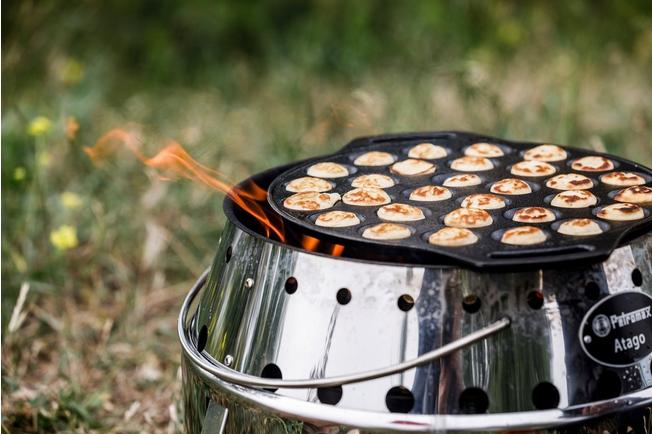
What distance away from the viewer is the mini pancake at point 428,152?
2506 millimetres

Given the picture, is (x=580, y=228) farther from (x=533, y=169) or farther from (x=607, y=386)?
(x=533, y=169)

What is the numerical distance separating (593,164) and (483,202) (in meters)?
0.40

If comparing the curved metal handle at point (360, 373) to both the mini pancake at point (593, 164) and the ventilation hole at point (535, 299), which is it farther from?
the mini pancake at point (593, 164)

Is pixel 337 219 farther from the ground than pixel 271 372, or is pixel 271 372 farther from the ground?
pixel 337 219

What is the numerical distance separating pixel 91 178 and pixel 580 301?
106 inches

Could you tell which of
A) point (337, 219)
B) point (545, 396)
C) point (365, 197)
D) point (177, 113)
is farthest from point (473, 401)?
point (177, 113)

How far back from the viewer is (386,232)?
1.94 meters

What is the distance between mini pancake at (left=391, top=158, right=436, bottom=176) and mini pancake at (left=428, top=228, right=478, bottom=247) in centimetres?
49

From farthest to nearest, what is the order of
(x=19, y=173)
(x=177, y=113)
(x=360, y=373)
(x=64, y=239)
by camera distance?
1. (x=177, y=113)
2. (x=19, y=173)
3. (x=64, y=239)
4. (x=360, y=373)

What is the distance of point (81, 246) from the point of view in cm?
371

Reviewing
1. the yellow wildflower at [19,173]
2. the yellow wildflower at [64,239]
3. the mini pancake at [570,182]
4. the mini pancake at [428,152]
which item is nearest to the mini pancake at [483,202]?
the mini pancake at [570,182]

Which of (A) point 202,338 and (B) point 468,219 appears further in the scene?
(A) point 202,338

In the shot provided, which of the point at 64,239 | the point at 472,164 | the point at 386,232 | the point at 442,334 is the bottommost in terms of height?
the point at 64,239

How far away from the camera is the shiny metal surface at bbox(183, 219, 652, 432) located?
174 cm
